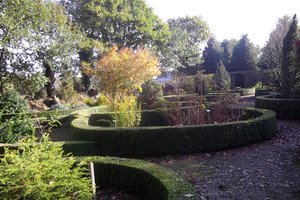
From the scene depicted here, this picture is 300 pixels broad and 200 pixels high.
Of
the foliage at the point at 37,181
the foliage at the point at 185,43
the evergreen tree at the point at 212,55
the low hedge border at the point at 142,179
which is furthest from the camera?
the evergreen tree at the point at 212,55

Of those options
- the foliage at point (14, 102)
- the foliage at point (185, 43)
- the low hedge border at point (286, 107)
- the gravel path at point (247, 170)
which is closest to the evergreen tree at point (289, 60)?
the low hedge border at point (286, 107)

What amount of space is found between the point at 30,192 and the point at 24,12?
42.7ft

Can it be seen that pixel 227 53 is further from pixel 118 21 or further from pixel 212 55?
pixel 118 21

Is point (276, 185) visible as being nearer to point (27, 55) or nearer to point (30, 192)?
point (30, 192)

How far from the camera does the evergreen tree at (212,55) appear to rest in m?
28.3

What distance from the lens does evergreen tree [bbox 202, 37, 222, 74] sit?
2827 centimetres

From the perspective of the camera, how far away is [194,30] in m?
31.1

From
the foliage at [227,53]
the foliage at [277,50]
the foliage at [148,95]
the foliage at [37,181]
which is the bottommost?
the foliage at [37,181]

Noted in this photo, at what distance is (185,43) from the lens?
25.3m

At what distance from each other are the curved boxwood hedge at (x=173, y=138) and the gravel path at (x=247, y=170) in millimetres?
197

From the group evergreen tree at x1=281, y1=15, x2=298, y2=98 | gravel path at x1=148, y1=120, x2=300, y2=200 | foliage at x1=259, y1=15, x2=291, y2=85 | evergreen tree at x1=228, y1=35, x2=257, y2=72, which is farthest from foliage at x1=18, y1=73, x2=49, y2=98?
evergreen tree at x1=228, y1=35, x2=257, y2=72

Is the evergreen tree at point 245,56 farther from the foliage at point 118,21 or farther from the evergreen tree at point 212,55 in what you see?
the foliage at point 118,21

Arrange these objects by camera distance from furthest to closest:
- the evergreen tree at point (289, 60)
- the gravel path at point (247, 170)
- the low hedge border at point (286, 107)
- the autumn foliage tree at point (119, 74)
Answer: the evergreen tree at point (289, 60)
the autumn foliage tree at point (119, 74)
the low hedge border at point (286, 107)
the gravel path at point (247, 170)

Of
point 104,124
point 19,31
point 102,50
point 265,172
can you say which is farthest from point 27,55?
point 265,172
